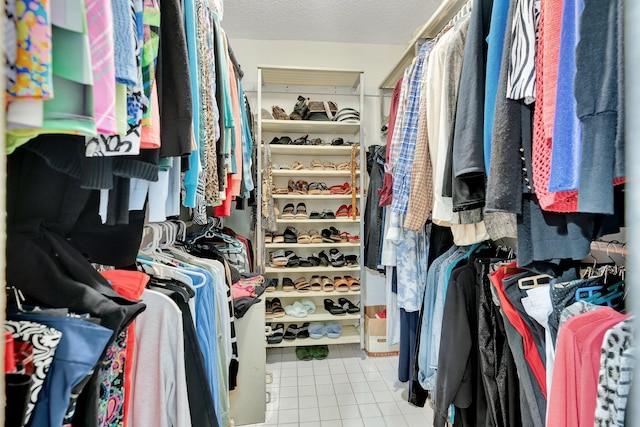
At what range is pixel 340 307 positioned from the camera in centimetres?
272

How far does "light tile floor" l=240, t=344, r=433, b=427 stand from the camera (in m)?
1.82

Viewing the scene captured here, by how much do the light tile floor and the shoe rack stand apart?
0.17 metres

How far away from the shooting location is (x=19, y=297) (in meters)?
0.51

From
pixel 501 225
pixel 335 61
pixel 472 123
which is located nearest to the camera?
pixel 472 123

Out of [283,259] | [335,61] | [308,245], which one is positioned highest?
[335,61]

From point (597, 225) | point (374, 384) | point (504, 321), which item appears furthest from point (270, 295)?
point (597, 225)

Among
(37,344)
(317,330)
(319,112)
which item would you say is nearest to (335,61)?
(319,112)

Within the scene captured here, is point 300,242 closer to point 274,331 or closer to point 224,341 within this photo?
point 274,331

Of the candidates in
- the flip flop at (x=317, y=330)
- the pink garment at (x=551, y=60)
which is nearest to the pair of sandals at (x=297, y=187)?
the flip flop at (x=317, y=330)

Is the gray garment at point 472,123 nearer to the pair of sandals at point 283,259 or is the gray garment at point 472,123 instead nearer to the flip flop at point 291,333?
the pair of sandals at point 283,259

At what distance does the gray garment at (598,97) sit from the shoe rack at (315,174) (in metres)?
2.03

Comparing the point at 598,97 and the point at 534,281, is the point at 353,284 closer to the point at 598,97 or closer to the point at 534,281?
the point at 534,281

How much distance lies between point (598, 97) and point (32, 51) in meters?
0.78

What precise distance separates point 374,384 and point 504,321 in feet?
4.44
